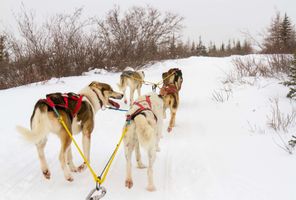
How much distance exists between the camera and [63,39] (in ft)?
41.4

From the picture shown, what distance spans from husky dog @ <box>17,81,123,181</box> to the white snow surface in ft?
0.65

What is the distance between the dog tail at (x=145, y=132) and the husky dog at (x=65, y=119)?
36.6 inches

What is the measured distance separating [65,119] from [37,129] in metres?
0.37

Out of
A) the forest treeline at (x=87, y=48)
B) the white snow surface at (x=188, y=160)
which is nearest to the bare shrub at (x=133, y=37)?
the forest treeline at (x=87, y=48)

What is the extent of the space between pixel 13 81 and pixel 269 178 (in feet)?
31.9

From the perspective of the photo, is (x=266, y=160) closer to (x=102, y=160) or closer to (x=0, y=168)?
(x=102, y=160)

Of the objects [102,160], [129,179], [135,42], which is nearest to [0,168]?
[102,160]

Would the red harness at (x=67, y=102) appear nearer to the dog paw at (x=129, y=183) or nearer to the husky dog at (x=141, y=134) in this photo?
the husky dog at (x=141, y=134)

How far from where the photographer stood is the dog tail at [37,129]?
337cm

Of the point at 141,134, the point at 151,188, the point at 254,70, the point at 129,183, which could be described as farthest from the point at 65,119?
the point at 254,70

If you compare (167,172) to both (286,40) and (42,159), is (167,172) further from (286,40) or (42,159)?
(286,40)

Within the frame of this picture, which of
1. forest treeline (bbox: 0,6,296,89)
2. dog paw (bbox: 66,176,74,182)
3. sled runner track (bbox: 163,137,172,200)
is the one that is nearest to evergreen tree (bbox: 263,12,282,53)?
forest treeline (bbox: 0,6,296,89)

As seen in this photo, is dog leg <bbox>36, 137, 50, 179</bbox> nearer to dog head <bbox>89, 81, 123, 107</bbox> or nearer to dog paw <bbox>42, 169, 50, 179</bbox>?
dog paw <bbox>42, 169, 50, 179</bbox>

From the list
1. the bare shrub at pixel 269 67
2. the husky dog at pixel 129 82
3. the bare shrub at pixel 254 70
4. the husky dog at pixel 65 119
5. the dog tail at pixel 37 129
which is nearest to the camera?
the dog tail at pixel 37 129
